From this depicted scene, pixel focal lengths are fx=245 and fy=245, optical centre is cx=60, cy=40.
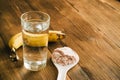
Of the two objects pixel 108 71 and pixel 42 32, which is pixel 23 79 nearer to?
pixel 42 32

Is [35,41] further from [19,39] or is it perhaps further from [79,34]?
[79,34]

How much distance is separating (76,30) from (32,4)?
1.05 feet

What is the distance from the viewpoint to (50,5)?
1.23 meters

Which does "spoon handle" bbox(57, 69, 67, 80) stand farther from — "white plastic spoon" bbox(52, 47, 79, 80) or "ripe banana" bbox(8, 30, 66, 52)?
"ripe banana" bbox(8, 30, 66, 52)

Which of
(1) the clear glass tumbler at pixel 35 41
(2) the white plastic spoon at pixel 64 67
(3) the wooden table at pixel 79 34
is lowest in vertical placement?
(3) the wooden table at pixel 79 34

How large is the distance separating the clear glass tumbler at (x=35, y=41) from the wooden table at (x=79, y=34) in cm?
3

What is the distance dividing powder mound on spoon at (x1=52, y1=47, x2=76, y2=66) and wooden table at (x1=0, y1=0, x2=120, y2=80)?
2cm

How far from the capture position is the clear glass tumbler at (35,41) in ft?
2.45

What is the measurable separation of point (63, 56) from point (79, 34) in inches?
7.2

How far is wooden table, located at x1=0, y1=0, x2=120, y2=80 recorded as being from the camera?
78 centimetres

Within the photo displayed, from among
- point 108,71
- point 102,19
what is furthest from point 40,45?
point 102,19

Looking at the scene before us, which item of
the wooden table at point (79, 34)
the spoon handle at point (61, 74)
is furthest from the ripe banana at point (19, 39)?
the spoon handle at point (61, 74)

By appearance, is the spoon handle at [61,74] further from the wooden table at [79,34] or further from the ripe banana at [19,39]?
the ripe banana at [19,39]

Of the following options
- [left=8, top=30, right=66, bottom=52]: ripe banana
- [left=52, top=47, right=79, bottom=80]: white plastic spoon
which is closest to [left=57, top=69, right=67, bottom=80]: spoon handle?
[left=52, top=47, right=79, bottom=80]: white plastic spoon
